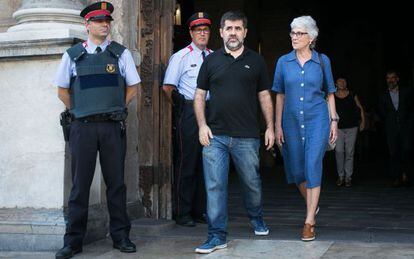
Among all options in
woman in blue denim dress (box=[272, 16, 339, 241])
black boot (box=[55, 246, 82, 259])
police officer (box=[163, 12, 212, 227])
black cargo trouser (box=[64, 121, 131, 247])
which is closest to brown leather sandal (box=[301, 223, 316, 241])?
woman in blue denim dress (box=[272, 16, 339, 241])

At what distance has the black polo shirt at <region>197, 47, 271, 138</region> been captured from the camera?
5715 mm

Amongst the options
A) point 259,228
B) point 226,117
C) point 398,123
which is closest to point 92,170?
point 226,117

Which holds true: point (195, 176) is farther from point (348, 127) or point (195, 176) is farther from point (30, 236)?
point (348, 127)

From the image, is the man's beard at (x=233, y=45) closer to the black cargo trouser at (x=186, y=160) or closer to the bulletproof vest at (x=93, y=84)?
the bulletproof vest at (x=93, y=84)

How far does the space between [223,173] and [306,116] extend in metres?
0.95

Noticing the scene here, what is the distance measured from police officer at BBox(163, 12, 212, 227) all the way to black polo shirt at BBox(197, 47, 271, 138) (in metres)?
1.07

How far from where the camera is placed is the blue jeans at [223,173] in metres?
5.62

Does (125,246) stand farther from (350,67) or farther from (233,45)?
(350,67)

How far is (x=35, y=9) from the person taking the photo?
6227mm

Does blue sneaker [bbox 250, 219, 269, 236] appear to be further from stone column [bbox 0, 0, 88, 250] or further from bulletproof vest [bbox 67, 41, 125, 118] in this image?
bulletproof vest [bbox 67, 41, 125, 118]

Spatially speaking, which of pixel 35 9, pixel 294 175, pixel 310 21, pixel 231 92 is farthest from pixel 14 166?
A: pixel 310 21

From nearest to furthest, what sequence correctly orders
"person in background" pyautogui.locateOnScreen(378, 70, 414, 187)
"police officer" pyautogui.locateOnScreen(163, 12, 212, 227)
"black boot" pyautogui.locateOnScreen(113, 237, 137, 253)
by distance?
1. "black boot" pyautogui.locateOnScreen(113, 237, 137, 253)
2. "police officer" pyautogui.locateOnScreen(163, 12, 212, 227)
3. "person in background" pyautogui.locateOnScreen(378, 70, 414, 187)

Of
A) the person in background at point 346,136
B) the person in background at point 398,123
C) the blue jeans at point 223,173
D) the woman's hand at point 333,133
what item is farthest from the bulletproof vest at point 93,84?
the person in background at point 398,123

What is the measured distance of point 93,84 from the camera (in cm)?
554
